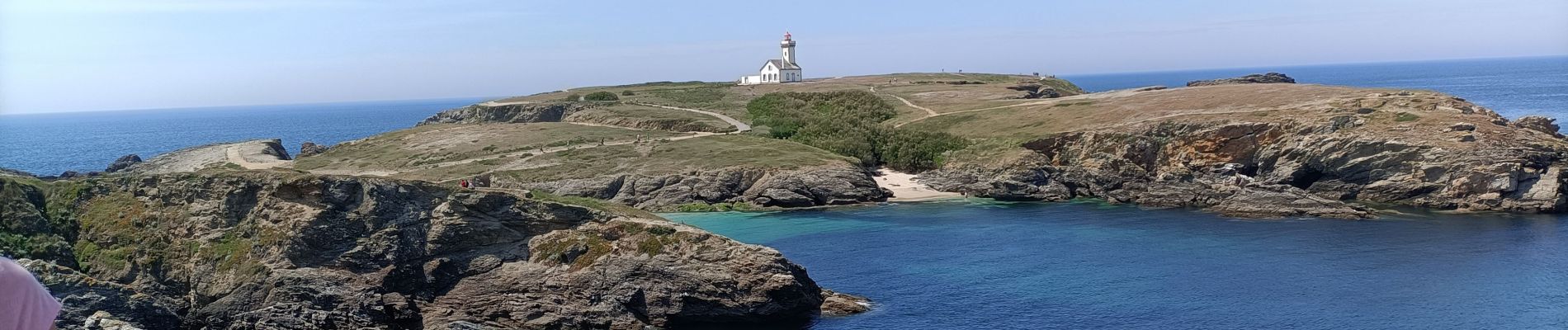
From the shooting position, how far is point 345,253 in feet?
106

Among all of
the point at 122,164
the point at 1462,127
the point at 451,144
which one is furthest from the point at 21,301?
the point at 122,164

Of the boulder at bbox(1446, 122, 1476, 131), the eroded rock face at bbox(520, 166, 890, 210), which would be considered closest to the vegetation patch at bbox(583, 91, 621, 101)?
the eroded rock face at bbox(520, 166, 890, 210)

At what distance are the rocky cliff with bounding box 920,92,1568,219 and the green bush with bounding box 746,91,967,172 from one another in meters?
6.59

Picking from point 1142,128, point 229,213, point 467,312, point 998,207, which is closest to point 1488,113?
point 1142,128

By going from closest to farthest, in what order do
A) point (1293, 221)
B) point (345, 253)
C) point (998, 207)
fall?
point (345, 253) → point (1293, 221) → point (998, 207)

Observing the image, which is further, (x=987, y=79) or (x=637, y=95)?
(x=987, y=79)

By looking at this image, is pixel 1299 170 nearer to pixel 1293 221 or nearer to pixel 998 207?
pixel 1293 221

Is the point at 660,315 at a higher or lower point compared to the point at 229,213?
lower

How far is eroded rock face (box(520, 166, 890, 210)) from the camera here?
65250 mm

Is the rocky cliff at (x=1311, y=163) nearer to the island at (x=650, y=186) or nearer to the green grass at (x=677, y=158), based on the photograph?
the island at (x=650, y=186)

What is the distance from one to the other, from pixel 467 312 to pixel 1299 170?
50159 millimetres

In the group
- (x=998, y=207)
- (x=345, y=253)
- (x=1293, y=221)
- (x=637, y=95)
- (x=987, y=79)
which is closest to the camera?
(x=345, y=253)

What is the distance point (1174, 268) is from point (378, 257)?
2897 cm

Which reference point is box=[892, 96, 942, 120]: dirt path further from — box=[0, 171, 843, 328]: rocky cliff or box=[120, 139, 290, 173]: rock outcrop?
box=[0, 171, 843, 328]: rocky cliff
